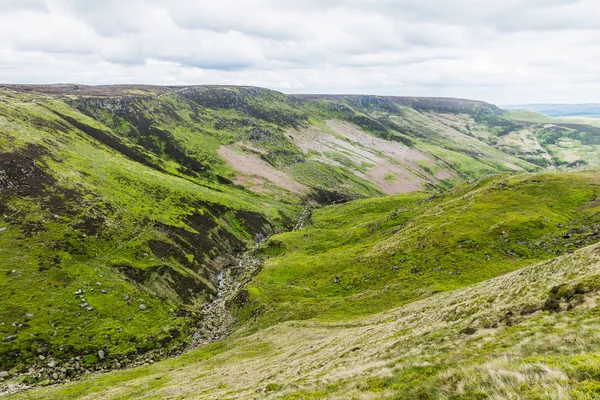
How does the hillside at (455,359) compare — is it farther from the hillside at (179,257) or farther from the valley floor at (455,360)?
the hillside at (179,257)

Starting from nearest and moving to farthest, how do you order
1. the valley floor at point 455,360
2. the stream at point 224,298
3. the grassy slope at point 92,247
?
the valley floor at point 455,360 < the grassy slope at point 92,247 < the stream at point 224,298

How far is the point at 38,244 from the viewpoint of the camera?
81.8 metres

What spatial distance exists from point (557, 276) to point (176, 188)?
5474 inches

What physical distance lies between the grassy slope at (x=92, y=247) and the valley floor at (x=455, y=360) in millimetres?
17171

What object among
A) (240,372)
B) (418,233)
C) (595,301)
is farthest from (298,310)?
(595,301)

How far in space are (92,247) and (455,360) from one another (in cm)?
9548

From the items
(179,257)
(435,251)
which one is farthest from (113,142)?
(435,251)

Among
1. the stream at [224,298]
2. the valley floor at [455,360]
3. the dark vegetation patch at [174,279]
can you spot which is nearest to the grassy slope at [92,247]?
the dark vegetation patch at [174,279]

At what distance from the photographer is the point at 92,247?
89312mm

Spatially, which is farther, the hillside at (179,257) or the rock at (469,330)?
the hillside at (179,257)

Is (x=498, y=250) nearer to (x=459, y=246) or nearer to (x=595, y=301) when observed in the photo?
(x=459, y=246)

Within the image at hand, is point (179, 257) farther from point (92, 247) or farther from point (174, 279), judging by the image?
point (92, 247)

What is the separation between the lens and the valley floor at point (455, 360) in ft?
51.1

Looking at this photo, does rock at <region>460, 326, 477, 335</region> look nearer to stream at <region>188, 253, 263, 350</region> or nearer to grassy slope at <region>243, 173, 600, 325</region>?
grassy slope at <region>243, 173, 600, 325</region>
